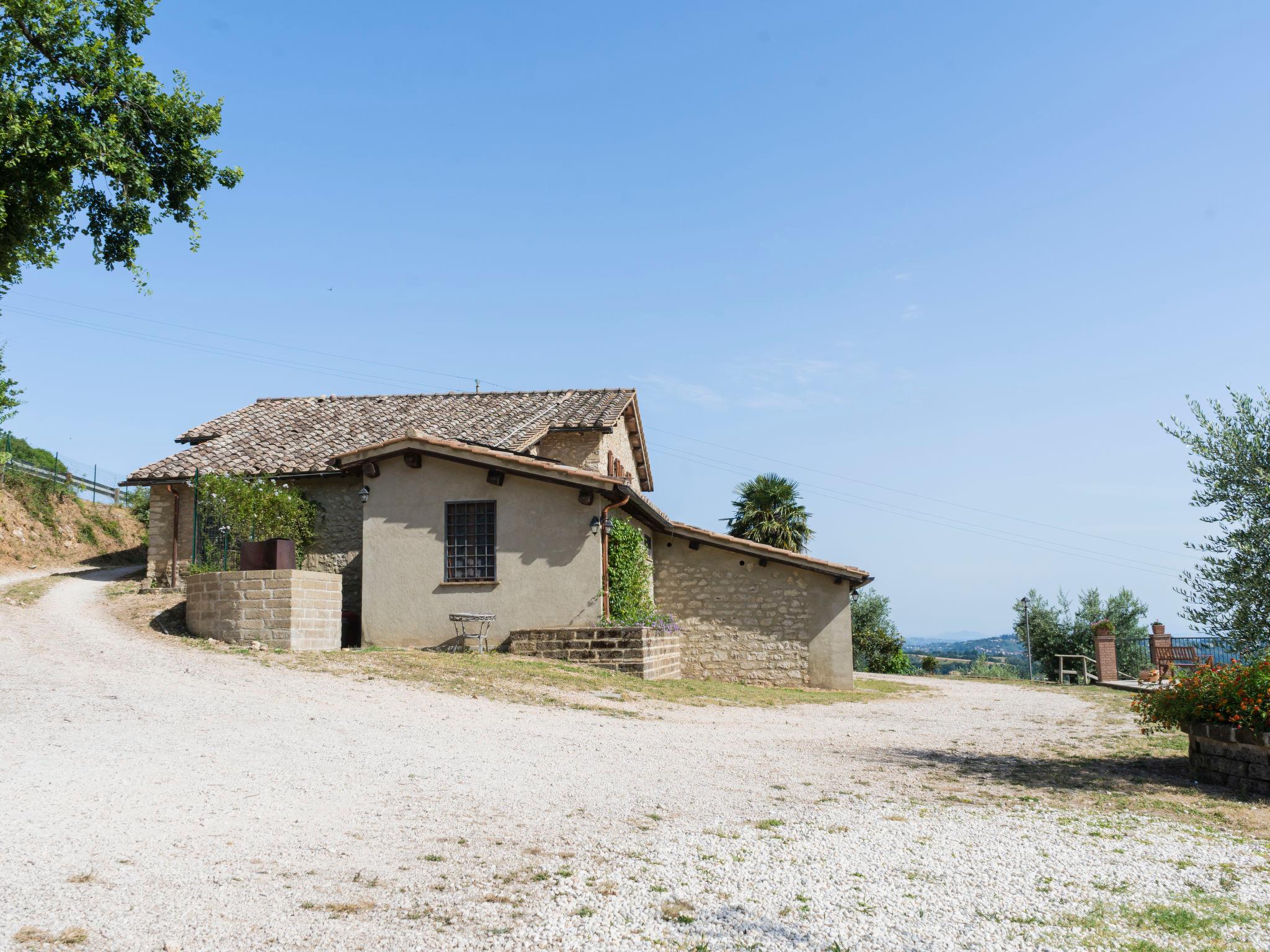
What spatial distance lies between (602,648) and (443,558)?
3.70m

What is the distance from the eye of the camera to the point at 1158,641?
75.0 ft

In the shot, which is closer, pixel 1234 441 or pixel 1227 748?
pixel 1227 748

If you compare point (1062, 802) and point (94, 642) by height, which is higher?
point (94, 642)

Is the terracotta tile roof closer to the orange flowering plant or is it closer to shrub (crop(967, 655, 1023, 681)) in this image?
the orange flowering plant

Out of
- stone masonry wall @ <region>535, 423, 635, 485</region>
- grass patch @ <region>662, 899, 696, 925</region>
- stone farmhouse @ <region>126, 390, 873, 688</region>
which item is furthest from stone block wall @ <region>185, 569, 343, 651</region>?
grass patch @ <region>662, 899, 696, 925</region>

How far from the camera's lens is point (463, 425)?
74.5ft

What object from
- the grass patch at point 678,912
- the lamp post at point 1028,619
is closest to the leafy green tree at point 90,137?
the grass patch at point 678,912

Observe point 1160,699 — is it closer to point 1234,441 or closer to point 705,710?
point 1234,441

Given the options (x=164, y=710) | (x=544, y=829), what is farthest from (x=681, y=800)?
(x=164, y=710)

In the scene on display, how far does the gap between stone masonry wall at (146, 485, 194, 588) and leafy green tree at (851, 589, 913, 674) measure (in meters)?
19.4

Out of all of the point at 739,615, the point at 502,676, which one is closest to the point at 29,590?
the point at 502,676

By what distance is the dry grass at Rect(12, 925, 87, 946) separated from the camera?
3.95 m

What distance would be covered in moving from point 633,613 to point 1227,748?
10.8 metres

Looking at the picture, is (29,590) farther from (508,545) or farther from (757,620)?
(757,620)
